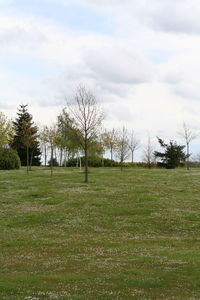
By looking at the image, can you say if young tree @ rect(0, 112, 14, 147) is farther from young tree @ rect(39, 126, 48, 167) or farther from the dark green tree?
the dark green tree

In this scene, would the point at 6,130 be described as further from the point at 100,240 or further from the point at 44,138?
the point at 100,240

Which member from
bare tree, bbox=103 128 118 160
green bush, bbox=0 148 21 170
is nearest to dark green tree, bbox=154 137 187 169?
bare tree, bbox=103 128 118 160

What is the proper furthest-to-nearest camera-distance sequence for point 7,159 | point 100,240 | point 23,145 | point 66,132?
point 23,145 < point 7,159 < point 66,132 < point 100,240

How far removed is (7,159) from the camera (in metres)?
67.4

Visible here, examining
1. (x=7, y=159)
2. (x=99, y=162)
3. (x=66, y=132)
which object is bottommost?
(x=99, y=162)

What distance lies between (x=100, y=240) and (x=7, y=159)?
48559 mm

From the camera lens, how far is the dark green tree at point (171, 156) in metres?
86.2

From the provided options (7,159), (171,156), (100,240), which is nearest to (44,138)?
(7,159)

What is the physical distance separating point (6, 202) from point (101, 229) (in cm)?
1166

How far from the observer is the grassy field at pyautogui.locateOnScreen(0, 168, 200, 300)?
40.7ft

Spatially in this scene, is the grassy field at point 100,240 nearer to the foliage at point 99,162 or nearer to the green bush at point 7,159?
the green bush at point 7,159

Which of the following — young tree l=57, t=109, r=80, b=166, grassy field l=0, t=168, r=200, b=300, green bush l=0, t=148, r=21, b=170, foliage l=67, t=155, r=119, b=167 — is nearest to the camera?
grassy field l=0, t=168, r=200, b=300

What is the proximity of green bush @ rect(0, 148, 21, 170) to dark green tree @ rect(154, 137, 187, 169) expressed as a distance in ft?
111

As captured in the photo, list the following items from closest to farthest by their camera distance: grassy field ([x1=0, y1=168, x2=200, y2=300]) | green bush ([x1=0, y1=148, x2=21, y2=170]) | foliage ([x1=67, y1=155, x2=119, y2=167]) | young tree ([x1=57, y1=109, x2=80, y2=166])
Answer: grassy field ([x1=0, y1=168, x2=200, y2=300])
young tree ([x1=57, y1=109, x2=80, y2=166])
green bush ([x1=0, y1=148, x2=21, y2=170])
foliage ([x1=67, y1=155, x2=119, y2=167])
